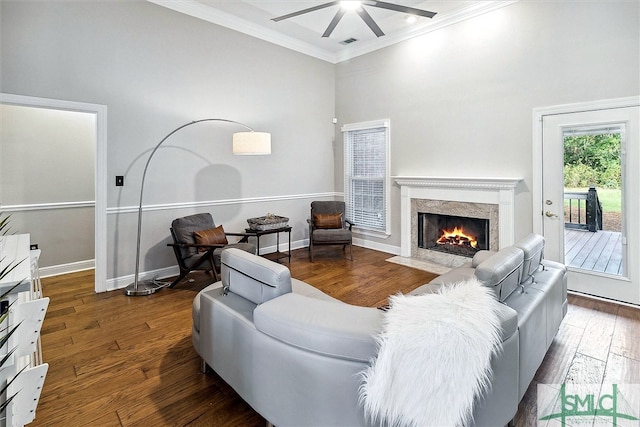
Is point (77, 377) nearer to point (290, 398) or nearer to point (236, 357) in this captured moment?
point (236, 357)

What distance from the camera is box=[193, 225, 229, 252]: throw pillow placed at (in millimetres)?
3926

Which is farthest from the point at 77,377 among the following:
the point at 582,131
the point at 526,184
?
the point at 582,131

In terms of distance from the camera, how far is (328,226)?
17.8 feet

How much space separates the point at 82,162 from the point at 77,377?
11.8ft

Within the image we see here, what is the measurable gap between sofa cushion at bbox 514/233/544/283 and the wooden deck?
1.67m

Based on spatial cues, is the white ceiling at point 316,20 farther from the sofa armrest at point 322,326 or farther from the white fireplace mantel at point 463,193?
the sofa armrest at point 322,326

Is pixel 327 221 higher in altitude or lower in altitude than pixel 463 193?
lower

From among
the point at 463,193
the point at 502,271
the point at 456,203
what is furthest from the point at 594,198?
the point at 502,271

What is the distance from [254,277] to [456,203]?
3719 mm

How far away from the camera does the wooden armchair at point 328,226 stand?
5.06 m

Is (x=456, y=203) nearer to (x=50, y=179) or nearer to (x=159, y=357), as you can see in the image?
(x=159, y=357)

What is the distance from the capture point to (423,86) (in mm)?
4922

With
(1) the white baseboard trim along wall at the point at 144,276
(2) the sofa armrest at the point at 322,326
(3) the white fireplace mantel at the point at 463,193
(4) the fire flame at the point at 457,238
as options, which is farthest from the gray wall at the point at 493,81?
(2) the sofa armrest at the point at 322,326

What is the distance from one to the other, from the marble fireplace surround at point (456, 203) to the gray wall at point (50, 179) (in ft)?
15.2
